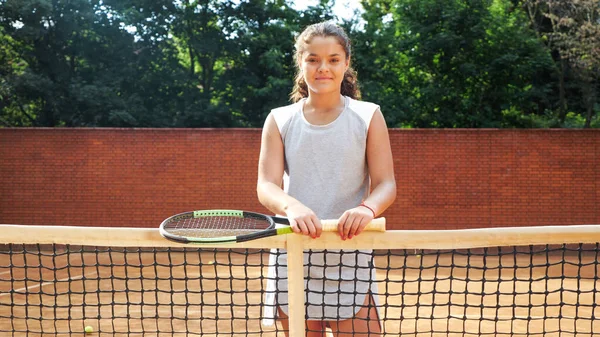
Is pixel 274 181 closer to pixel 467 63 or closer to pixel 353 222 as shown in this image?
pixel 353 222

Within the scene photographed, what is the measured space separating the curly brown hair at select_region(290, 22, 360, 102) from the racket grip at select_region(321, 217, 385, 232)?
0.50 metres

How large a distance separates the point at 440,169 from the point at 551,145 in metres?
2.25

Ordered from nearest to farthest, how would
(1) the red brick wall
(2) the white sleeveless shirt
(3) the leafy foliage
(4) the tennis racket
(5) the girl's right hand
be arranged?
(5) the girl's right hand → (4) the tennis racket → (2) the white sleeveless shirt → (1) the red brick wall → (3) the leafy foliage

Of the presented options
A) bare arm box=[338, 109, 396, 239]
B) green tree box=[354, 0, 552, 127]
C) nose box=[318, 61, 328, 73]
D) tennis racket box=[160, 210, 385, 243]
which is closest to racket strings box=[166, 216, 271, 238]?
tennis racket box=[160, 210, 385, 243]

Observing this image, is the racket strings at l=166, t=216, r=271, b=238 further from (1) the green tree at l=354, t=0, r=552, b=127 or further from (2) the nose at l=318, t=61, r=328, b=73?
(1) the green tree at l=354, t=0, r=552, b=127

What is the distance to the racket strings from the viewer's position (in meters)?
2.21

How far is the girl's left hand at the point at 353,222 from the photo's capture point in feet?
6.40

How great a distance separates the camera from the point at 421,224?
597 inches

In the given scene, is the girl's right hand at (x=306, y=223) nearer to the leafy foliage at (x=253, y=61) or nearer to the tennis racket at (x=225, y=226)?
the tennis racket at (x=225, y=226)

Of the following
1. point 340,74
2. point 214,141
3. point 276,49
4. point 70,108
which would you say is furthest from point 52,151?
point 340,74

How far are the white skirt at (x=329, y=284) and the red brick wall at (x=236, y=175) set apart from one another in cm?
1302

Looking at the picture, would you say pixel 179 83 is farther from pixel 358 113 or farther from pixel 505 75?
pixel 358 113

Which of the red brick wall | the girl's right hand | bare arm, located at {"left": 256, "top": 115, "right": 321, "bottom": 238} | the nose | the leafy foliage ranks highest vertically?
the nose

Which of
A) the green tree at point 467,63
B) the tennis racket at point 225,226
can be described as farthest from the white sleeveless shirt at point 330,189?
the green tree at point 467,63
